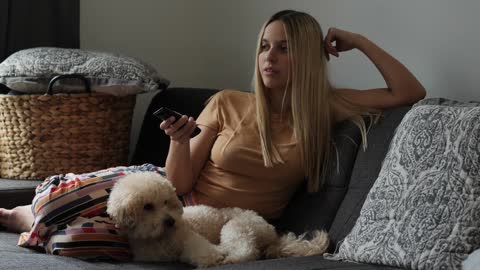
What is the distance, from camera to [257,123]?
213cm

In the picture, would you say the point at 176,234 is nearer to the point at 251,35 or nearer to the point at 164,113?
the point at 164,113

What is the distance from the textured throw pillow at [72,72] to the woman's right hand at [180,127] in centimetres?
69

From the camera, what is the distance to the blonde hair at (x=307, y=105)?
205cm

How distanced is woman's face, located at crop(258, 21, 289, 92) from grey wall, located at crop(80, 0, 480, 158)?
1.57 ft

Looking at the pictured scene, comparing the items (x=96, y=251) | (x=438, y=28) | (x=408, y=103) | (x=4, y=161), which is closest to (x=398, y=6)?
(x=438, y=28)

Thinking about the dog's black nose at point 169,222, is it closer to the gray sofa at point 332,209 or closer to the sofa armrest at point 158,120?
the gray sofa at point 332,209

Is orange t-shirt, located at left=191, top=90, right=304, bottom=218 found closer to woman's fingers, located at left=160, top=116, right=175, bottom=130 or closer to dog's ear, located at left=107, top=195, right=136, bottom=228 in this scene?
woman's fingers, located at left=160, top=116, right=175, bottom=130

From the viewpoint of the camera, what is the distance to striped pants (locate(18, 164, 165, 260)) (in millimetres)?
1870

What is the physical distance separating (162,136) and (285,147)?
77 centimetres

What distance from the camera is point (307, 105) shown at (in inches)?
82.1

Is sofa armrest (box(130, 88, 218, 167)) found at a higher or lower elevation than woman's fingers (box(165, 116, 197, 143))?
lower

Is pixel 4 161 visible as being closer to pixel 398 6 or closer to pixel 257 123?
pixel 257 123

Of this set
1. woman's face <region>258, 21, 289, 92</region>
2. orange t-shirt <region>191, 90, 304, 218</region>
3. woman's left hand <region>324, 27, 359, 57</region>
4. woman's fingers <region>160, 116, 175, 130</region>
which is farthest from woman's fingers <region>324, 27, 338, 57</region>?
woman's fingers <region>160, 116, 175, 130</region>

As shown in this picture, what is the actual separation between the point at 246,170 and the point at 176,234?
1.14ft
